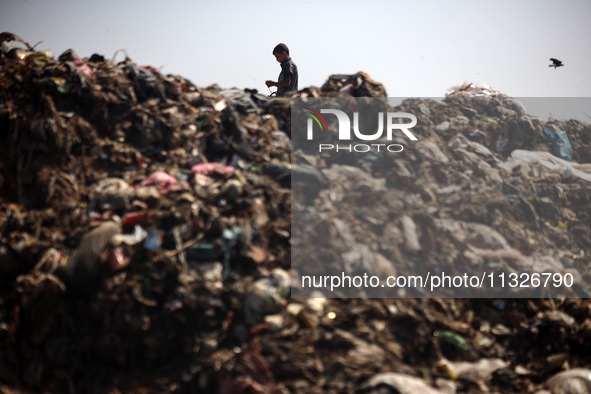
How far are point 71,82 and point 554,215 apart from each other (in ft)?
16.2

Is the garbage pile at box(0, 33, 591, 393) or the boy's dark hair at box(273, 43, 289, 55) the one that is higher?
the boy's dark hair at box(273, 43, 289, 55)

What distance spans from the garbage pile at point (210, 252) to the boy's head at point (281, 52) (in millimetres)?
604

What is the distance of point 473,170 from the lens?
500 centimetres

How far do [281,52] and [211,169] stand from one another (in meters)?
1.95

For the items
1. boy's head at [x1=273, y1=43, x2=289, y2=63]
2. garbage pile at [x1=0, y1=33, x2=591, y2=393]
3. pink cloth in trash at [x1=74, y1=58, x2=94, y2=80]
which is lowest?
garbage pile at [x1=0, y1=33, x2=591, y2=393]

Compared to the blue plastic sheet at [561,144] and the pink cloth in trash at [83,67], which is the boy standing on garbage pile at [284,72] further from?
the blue plastic sheet at [561,144]

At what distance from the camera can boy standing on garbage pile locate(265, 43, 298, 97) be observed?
5.29 meters

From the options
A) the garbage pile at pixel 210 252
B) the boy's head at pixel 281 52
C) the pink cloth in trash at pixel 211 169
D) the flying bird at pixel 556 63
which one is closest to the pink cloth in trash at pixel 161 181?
the garbage pile at pixel 210 252

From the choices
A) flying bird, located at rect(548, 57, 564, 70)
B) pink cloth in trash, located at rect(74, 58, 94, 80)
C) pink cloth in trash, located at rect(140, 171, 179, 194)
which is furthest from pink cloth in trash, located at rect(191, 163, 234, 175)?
flying bird, located at rect(548, 57, 564, 70)

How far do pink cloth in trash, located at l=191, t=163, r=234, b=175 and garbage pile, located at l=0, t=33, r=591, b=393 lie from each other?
0.01 meters

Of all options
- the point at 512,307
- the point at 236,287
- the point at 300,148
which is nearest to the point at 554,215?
the point at 512,307

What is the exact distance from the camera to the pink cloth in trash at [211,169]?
13.3 feet

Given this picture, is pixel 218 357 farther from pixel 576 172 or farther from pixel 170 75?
pixel 576 172

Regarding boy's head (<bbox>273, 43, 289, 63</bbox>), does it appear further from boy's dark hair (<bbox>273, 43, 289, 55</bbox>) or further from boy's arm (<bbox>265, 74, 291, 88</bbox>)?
boy's arm (<bbox>265, 74, 291, 88</bbox>)
